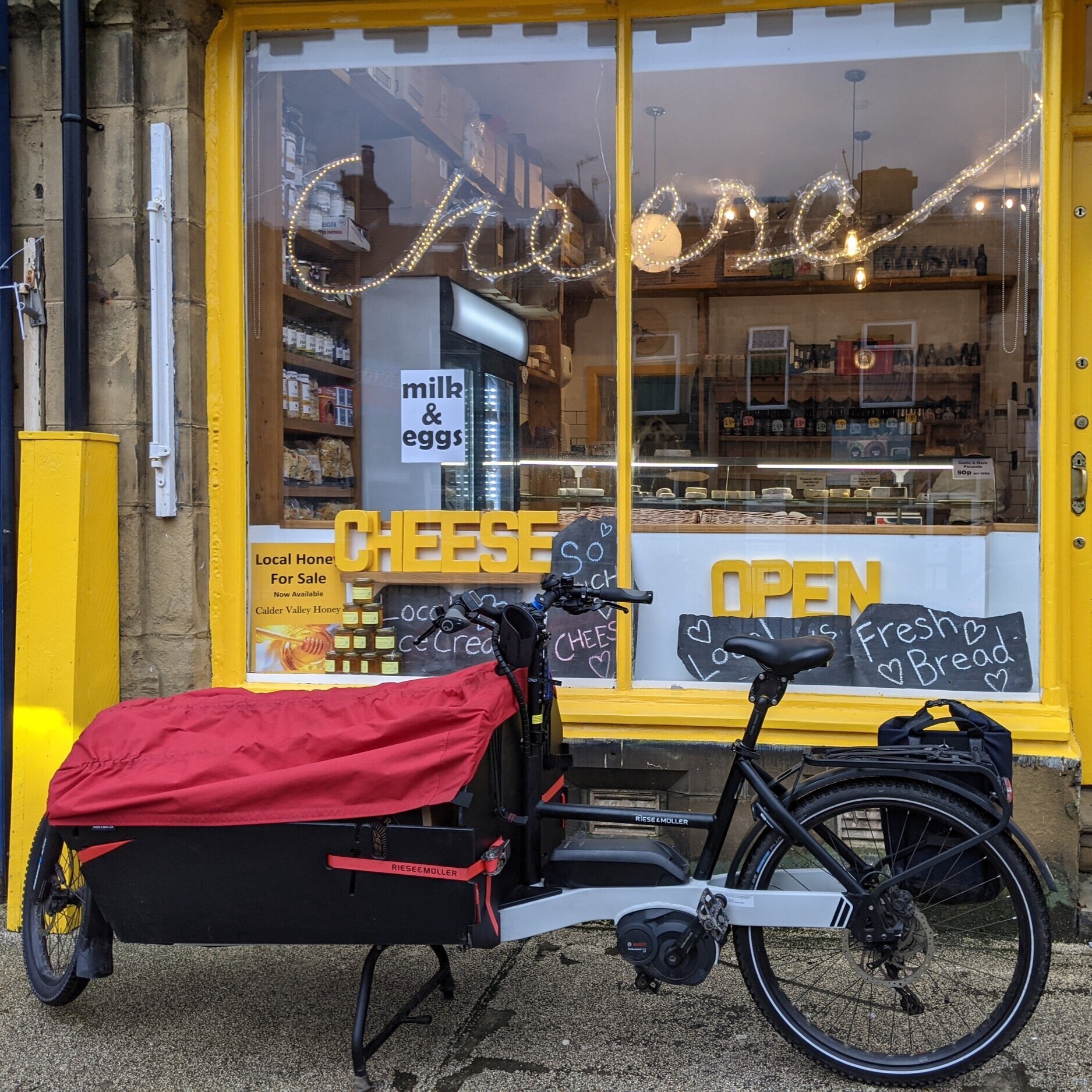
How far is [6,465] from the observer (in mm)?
4527

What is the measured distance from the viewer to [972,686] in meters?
4.43

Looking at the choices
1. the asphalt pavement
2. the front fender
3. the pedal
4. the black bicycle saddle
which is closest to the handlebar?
the black bicycle saddle

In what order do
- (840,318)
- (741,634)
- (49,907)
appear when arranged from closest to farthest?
(49,907), (741,634), (840,318)

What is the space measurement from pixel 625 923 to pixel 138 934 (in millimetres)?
1353

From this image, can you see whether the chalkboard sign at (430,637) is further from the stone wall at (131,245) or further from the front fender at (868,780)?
the front fender at (868,780)

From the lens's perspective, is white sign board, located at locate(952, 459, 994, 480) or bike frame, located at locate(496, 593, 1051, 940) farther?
white sign board, located at locate(952, 459, 994, 480)

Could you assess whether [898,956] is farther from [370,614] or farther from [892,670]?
[370,614]

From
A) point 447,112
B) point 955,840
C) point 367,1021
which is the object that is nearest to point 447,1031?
point 367,1021

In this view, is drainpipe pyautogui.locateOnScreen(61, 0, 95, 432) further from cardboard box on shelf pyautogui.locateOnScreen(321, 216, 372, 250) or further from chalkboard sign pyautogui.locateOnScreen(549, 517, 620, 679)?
chalkboard sign pyautogui.locateOnScreen(549, 517, 620, 679)

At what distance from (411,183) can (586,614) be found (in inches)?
87.2

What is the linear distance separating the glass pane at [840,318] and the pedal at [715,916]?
1291mm

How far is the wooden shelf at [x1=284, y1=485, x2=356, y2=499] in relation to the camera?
4.98 m

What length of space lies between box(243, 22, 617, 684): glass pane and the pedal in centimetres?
172

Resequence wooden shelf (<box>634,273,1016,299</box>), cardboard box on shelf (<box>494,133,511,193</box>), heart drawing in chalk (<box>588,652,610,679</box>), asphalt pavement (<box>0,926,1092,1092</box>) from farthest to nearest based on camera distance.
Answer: wooden shelf (<box>634,273,1016,299</box>)
cardboard box on shelf (<box>494,133,511,193</box>)
heart drawing in chalk (<box>588,652,610,679</box>)
asphalt pavement (<box>0,926,1092,1092</box>)
